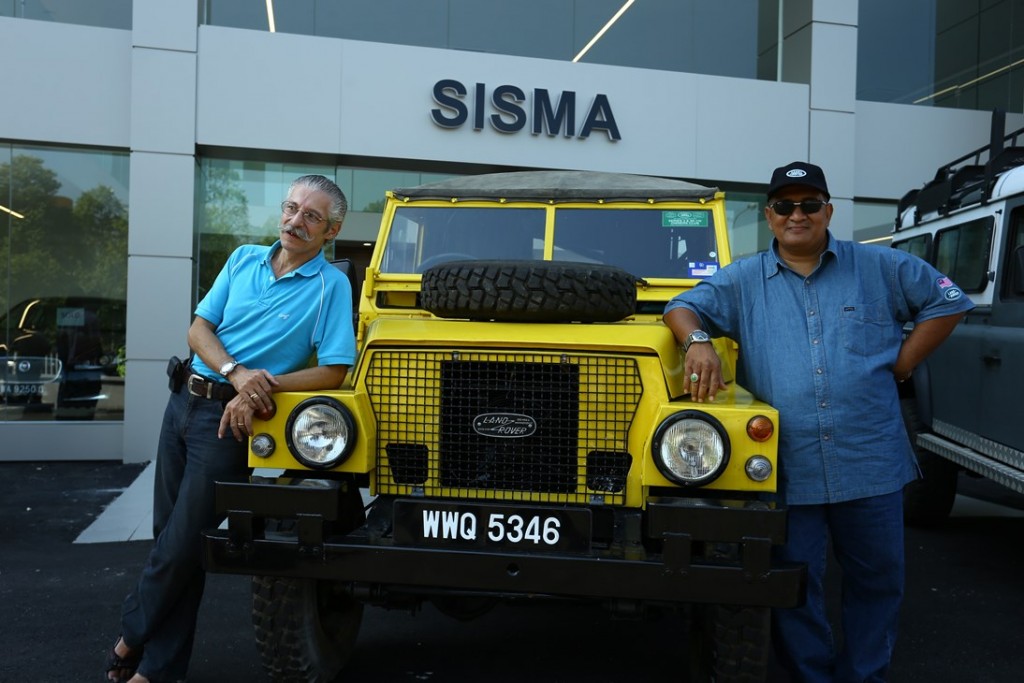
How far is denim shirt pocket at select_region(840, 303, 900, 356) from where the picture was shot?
9.28ft

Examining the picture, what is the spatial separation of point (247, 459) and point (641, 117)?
7521 mm

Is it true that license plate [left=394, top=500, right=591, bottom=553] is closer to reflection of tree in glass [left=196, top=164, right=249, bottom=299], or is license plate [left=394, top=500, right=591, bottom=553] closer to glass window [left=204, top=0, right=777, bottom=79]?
reflection of tree in glass [left=196, top=164, right=249, bottom=299]

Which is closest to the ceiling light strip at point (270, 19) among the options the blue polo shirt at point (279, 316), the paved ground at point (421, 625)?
the paved ground at point (421, 625)

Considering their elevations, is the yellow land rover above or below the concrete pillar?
below

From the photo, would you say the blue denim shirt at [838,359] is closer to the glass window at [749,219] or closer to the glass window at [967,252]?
the glass window at [967,252]

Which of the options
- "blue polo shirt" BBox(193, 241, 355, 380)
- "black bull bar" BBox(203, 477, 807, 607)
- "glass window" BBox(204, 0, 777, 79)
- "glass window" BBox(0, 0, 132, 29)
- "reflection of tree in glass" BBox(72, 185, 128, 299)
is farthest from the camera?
"glass window" BBox(204, 0, 777, 79)

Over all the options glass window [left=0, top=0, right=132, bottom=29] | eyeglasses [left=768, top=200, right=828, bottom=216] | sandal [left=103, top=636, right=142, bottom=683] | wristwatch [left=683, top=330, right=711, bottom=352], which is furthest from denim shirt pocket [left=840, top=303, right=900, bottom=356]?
glass window [left=0, top=0, right=132, bottom=29]

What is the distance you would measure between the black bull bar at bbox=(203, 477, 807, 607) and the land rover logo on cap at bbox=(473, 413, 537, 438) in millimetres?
417

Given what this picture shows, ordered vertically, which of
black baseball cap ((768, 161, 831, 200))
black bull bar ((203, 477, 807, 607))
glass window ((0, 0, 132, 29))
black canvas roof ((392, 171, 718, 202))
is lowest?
black bull bar ((203, 477, 807, 607))

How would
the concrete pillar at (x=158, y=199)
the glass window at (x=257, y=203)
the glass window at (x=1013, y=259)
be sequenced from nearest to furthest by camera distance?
the glass window at (x=1013, y=259)
the concrete pillar at (x=158, y=199)
the glass window at (x=257, y=203)

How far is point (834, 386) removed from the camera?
2809 millimetres

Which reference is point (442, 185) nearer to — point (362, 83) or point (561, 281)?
point (561, 281)

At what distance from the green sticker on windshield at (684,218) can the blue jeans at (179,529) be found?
2212mm

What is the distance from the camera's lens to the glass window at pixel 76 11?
8.63 m
